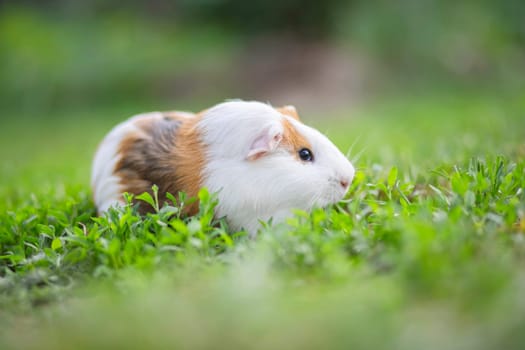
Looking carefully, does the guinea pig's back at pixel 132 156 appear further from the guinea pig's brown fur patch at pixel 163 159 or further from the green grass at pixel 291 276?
the green grass at pixel 291 276

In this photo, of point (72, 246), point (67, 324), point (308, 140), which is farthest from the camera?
point (308, 140)

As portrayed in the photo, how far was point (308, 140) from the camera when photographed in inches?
99.0

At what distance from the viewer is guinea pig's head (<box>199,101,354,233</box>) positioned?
234 centimetres

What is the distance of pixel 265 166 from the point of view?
237cm

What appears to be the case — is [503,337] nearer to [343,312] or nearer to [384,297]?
[384,297]

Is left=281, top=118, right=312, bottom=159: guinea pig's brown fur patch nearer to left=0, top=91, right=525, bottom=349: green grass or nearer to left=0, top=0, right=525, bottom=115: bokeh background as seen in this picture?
left=0, top=91, right=525, bottom=349: green grass

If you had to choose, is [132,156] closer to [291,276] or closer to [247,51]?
[291,276]

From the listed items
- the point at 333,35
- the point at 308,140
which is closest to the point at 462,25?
the point at 333,35

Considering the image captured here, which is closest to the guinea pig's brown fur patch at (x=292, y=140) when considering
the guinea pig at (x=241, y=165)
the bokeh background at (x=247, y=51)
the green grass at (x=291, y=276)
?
the guinea pig at (x=241, y=165)

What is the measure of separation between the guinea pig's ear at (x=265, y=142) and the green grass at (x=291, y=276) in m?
0.31

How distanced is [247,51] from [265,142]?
27.6ft

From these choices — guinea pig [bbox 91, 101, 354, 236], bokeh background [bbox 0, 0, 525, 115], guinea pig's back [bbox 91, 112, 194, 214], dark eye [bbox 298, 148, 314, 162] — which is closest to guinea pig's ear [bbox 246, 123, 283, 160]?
guinea pig [bbox 91, 101, 354, 236]

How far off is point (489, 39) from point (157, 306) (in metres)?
9.09

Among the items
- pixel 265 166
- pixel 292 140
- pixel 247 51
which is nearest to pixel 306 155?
pixel 292 140
